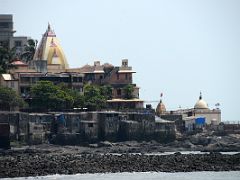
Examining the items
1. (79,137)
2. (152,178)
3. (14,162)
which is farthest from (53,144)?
(152,178)

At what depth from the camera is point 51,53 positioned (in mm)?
158000

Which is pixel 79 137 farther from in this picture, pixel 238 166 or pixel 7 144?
pixel 238 166

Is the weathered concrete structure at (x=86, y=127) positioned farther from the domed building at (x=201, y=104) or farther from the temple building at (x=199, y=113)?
the domed building at (x=201, y=104)

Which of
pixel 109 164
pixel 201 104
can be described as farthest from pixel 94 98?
pixel 109 164

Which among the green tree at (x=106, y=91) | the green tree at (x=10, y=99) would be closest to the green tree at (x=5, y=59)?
the green tree at (x=10, y=99)

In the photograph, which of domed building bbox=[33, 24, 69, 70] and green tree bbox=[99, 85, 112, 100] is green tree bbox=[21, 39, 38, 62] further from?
green tree bbox=[99, 85, 112, 100]

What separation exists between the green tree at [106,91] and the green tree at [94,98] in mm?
1492

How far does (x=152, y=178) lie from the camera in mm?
94188

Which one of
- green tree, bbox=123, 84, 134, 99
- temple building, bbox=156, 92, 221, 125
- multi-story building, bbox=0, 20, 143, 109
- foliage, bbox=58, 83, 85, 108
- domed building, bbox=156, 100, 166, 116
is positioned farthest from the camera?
domed building, bbox=156, 100, 166, 116

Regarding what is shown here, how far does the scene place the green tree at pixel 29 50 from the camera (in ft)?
544

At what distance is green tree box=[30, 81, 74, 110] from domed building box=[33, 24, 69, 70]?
58.6 feet

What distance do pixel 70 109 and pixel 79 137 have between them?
220 inches

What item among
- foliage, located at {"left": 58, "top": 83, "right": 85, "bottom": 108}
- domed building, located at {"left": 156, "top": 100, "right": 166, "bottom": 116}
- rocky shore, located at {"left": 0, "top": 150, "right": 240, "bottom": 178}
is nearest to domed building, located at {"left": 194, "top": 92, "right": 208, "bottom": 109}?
domed building, located at {"left": 156, "top": 100, "right": 166, "bottom": 116}

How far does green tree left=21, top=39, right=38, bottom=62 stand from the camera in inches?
6526
